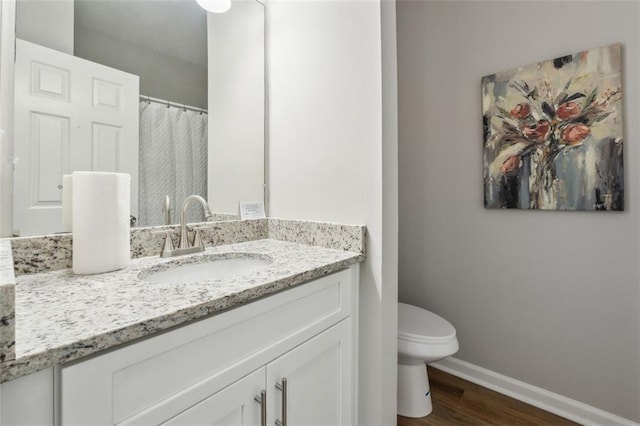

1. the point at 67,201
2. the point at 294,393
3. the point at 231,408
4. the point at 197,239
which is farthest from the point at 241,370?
the point at 67,201

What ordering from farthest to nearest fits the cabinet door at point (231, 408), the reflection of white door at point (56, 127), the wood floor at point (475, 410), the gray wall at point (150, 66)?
the wood floor at point (475, 410) → the gray wall at point (150, 66) → the reflection of white door at point (56, 127) → the cabinet door at point (231, 408)

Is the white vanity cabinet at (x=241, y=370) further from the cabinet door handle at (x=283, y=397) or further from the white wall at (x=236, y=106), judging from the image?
the white wall at (x=236, y=106)

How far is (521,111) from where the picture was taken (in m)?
1.57

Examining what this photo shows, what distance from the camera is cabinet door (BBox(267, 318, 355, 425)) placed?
31.1 inches

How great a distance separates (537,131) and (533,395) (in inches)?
53.0

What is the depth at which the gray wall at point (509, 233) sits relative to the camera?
1.33 meters

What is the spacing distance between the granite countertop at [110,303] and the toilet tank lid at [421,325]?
0.71 meters

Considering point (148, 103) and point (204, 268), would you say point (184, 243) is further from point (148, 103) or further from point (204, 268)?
point (148, 103)

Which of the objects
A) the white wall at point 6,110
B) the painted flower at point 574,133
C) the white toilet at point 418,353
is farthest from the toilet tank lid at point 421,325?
the white wall at point 6,110

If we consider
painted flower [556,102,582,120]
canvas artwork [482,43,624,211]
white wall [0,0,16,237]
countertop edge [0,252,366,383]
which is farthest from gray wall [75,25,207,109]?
painted flower [556,102,582,120]

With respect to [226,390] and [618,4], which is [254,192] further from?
[618,4]

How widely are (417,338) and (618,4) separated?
5.60 ft

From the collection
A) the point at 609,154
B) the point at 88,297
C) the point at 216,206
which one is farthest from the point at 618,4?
the point at 88,297

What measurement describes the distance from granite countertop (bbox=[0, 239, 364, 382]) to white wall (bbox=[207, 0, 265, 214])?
0.49m
